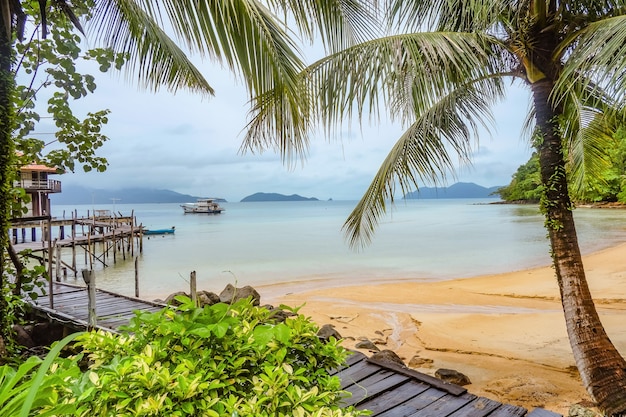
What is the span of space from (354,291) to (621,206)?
165ft

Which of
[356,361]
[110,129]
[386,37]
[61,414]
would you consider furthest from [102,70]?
[356,361]

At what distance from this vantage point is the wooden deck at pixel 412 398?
10.1 feet

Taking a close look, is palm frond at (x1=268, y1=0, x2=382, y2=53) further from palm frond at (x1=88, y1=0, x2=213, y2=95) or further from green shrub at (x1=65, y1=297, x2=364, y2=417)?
green shrub at (x1=65, y1=297, x2=364, y2=417)

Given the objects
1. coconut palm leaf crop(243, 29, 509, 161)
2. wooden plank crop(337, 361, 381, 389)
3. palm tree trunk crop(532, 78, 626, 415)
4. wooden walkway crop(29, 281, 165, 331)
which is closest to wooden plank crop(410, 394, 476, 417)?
wooden plank crop(337, 361, 381, 389)

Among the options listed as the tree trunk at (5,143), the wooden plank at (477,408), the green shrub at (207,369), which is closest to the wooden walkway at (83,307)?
the tree trunk at (5,143)

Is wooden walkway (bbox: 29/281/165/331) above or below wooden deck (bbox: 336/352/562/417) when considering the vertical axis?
below

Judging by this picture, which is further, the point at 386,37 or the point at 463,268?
the point at 463,268

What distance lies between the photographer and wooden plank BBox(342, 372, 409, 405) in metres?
3.36

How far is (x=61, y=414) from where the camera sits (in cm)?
100

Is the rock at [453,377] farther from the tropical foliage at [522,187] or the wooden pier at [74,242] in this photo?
the tropical foliage at [522,187]

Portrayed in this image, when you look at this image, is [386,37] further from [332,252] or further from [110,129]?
[332,252]

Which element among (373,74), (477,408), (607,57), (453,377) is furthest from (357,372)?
(607,57)

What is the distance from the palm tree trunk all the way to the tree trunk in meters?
4.64

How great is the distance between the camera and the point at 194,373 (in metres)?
1.30
